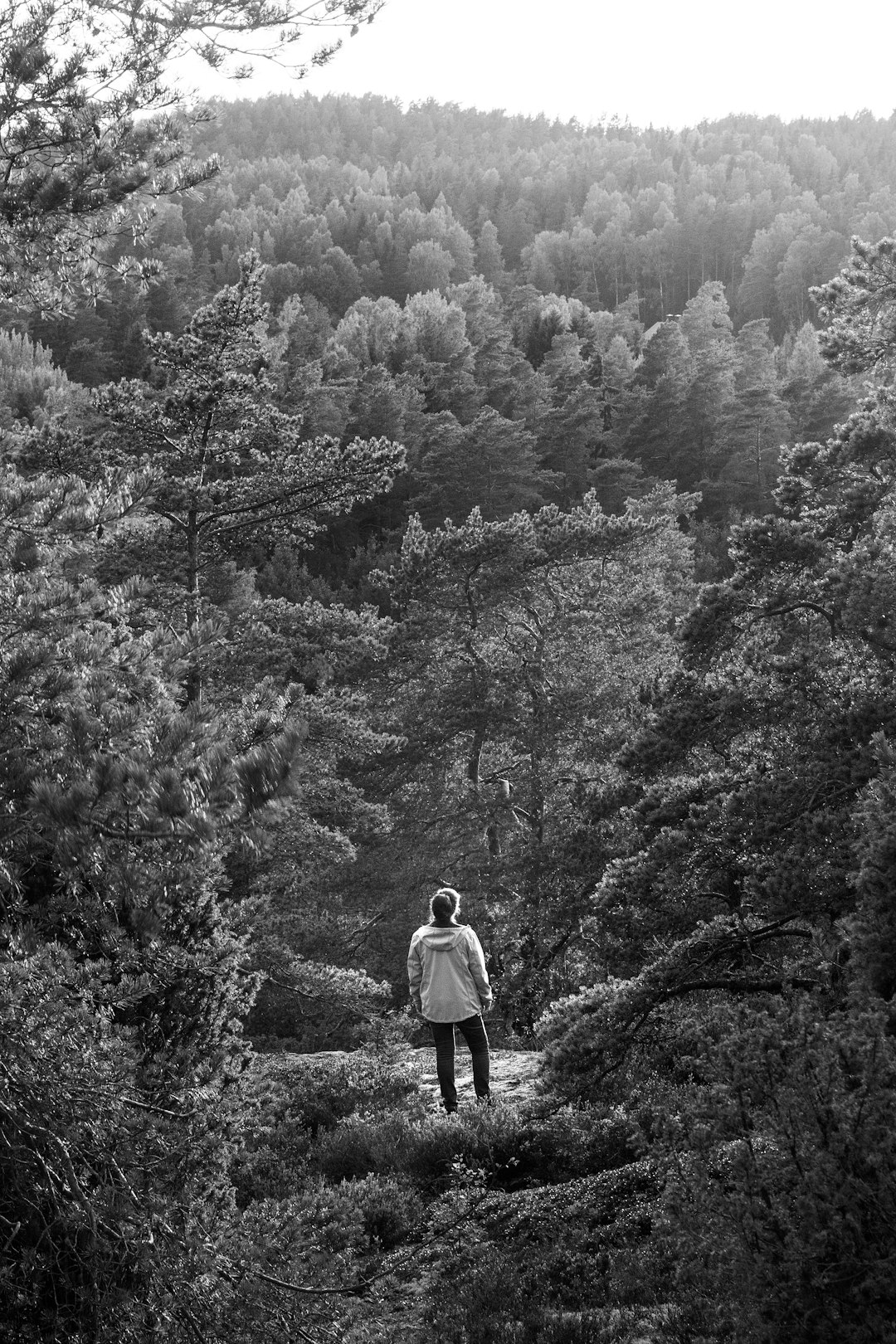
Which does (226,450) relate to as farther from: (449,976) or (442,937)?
(449,976)

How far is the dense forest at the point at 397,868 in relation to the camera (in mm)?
3023

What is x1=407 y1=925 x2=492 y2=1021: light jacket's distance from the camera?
23.6 feet

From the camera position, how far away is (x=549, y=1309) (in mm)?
4309

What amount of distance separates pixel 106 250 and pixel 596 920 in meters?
4.84

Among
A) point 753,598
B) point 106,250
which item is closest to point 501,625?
point 753,598

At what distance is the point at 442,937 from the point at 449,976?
0.25 m

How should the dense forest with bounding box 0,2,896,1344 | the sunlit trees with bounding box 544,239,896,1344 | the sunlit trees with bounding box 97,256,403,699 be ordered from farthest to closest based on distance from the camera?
the sunlit trees with bounding box 97,256,403,699, the dense forest with bounding box 0,2,896,1344, the sunlit trees with bounding box 544,239,896,1344

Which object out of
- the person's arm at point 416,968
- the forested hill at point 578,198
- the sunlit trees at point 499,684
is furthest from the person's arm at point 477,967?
the forested hill at point 578,198

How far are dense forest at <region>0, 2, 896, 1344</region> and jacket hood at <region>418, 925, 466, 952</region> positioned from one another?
34.9 inches

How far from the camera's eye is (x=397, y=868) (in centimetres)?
1748

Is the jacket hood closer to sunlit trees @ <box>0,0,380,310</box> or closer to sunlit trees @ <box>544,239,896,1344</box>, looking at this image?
sunlit trees @ <box>544,239,896,1344</box>

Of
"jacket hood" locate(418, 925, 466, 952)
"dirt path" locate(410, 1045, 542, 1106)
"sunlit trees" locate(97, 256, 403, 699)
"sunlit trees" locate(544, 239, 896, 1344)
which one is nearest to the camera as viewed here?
"sunlit trees" locate(544, 239, 896, 1344)

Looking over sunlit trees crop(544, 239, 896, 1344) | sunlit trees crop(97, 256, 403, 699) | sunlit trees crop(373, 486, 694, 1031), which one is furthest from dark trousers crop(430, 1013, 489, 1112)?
sunlit trees crop(373, 486, 694, 1031)

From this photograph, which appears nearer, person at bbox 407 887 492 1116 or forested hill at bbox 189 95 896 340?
person at bbox 407 887 492 1116
